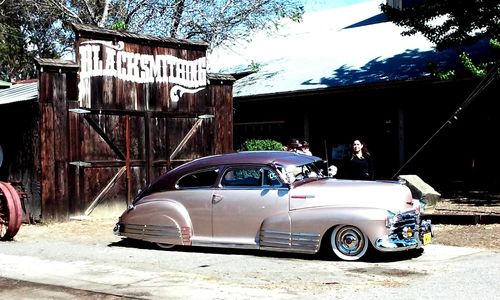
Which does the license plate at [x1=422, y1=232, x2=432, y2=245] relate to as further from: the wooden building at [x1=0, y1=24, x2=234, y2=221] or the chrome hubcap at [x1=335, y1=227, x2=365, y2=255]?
the wooden building at [x1=0, y1=24, x2=234, y2=221]

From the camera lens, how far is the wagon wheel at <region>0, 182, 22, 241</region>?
11734 mm

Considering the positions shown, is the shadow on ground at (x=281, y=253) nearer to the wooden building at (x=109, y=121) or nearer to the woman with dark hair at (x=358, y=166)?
the woman with dark hair at (x=358, y=166)

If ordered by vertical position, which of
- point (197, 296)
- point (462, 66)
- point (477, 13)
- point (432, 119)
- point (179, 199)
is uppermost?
point (477, 13)

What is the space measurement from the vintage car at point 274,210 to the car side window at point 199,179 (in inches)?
Answer: 0.5

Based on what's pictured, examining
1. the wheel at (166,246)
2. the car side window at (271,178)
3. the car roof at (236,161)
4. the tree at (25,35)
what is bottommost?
the wheel at (166,246)

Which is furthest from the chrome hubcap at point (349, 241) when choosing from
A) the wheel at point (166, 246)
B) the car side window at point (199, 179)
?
the wheel at point (166, 246)

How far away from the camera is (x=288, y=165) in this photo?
10109 millimetres

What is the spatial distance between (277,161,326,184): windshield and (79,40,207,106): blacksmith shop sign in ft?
20.4

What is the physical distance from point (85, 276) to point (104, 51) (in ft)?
24.3

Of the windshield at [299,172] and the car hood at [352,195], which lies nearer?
the car hood at [352,195]

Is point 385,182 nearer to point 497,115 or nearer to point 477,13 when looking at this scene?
point 477,13

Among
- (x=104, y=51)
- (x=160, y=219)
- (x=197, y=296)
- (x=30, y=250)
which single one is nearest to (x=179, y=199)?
(x=160, y=219)

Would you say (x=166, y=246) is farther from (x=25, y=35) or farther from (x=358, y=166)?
(x=25, y=35)

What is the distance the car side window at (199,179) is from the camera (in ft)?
34.7
